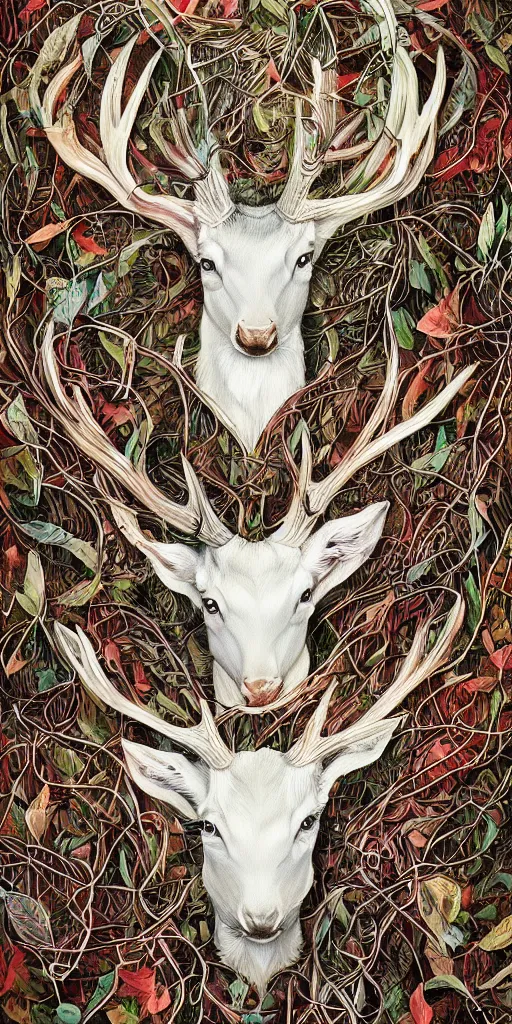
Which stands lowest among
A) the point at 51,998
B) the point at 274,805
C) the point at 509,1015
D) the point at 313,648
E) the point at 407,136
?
the point at 509,1015

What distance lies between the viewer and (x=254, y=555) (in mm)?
1231

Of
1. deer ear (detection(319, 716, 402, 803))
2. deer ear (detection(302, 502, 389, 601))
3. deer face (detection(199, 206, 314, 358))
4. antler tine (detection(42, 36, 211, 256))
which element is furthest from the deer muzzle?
deer ear (detection(319, 716, 402, 803))

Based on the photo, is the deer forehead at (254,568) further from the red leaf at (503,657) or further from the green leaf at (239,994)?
the green leaf at (239,994)

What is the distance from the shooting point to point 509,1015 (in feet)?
4.13

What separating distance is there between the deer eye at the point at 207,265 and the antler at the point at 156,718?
1.42 feet

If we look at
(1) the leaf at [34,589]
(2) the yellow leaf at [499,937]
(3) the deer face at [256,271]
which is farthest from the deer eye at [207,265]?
(2) the yellow leaf at [499,937]

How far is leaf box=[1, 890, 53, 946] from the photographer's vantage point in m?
1.23

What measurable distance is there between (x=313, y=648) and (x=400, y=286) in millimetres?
416

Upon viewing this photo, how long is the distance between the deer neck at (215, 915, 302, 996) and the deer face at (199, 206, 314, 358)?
642 millimetres

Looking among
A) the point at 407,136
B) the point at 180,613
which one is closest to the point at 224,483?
the point at 180,613

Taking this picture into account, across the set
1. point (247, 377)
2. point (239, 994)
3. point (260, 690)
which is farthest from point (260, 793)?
point (247, 377)

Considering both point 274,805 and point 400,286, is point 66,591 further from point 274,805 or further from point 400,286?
point 400,286

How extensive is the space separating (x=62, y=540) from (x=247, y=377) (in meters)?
0.27

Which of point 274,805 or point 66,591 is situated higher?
point 66,591
